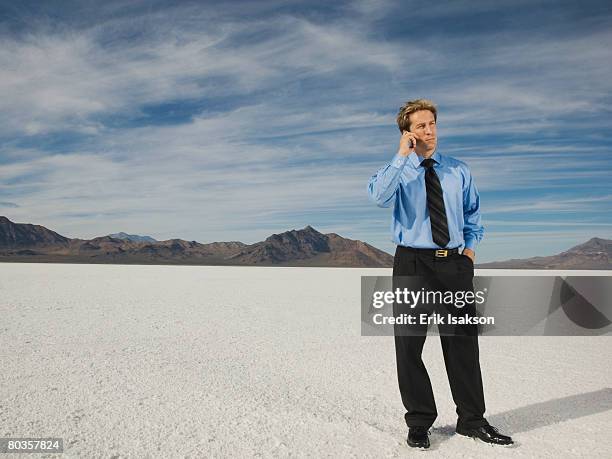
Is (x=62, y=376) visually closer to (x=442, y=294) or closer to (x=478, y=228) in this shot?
(x=442, y=294)

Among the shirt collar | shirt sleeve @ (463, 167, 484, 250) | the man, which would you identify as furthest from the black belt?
the shirt collar

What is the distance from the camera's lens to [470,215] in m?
3.15

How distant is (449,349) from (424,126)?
1329mm

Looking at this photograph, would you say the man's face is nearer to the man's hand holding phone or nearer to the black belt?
the man's hand holding phone

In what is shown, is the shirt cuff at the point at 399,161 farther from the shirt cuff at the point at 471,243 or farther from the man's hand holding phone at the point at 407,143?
the shirt cuff at the point at 471,243

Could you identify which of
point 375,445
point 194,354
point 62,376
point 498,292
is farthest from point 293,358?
point 498,292

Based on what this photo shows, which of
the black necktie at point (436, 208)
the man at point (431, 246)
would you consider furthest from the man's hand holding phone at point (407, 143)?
the black necktie at point (436, 208)

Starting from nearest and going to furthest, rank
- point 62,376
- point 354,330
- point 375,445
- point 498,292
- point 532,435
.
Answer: point 375,445
point 532,435
point 62,376
point 354,330
point 498,292

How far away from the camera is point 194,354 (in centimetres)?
559

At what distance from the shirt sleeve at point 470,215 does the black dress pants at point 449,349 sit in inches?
5.9

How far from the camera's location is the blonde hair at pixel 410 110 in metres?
3.01

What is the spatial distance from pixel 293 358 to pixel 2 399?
8.87 feet

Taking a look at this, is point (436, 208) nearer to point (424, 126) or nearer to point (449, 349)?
point (424, 126)

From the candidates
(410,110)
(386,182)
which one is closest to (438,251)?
(386,182)
